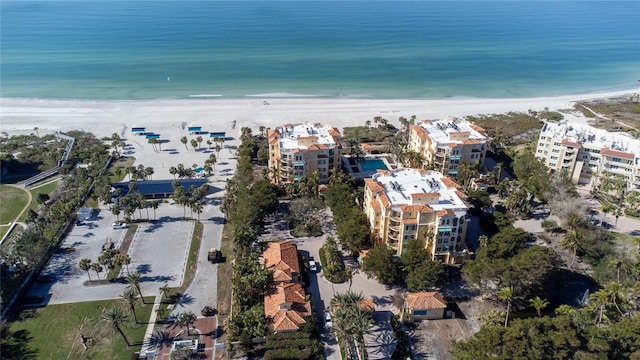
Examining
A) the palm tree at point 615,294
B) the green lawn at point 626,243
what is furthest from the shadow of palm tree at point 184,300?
the green lawn at point 626,243

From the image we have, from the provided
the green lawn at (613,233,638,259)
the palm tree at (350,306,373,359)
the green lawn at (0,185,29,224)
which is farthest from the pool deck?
the green lawn at (0,185,29,224)

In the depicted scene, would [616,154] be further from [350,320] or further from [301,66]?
[301,66]

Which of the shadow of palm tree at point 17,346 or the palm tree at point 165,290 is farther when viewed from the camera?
the palm tree at point 165,290

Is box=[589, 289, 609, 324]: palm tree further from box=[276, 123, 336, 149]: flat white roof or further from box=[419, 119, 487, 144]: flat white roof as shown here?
box=[276, 123, 336, 149]: flat white roof

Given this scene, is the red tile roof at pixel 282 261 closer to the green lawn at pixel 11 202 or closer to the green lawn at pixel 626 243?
the green lawn at pixel 11 202

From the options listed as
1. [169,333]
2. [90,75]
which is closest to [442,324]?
[169,333]

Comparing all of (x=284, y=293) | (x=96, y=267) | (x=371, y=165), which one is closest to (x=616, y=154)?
(x=371, y=165)

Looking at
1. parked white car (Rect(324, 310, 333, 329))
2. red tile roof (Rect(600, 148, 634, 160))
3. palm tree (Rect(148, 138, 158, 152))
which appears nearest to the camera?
parked white car (Rect(324, 310, 333, 329))
